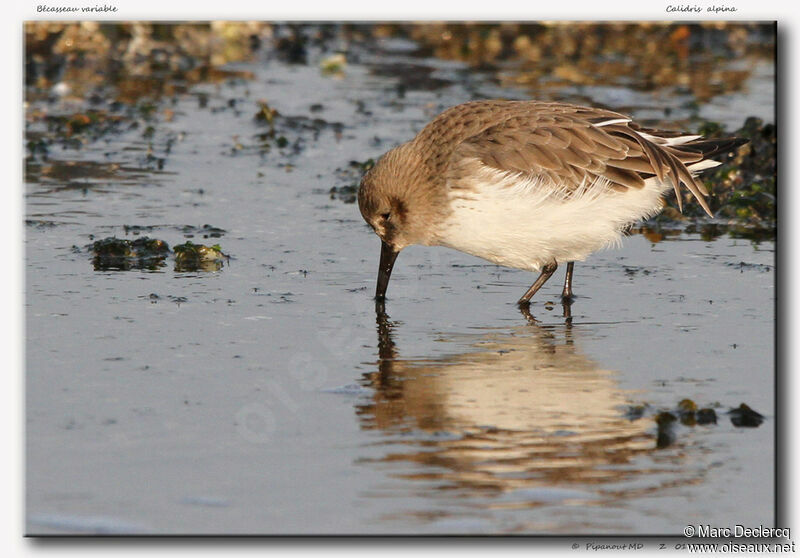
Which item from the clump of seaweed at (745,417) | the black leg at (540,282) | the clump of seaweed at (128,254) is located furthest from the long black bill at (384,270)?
the clump of seaweed at (745,417)

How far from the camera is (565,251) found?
27.1ft

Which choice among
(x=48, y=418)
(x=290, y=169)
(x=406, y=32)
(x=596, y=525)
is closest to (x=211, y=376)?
(x=48, y=418)

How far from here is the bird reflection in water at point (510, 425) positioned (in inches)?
214

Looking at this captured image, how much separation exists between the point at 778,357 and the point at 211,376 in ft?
10.2

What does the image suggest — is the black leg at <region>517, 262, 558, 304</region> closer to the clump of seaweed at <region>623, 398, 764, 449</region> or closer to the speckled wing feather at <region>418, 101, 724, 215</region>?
the speckled wing feather at <region>418, 101, 724, 215</region>

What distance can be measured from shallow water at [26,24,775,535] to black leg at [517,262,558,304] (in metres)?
0.17

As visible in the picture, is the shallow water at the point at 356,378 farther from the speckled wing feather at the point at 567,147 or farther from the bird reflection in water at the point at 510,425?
the speckled wing feather at the point at 567,147

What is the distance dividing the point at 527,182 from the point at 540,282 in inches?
34.6

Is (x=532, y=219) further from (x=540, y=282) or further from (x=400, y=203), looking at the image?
(x=400, y=203)

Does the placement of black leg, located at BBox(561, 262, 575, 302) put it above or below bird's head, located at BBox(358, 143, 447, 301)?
below

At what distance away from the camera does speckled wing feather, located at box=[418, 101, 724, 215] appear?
801 cm

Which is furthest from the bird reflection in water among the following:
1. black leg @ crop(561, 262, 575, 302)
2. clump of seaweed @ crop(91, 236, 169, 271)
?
clump of seaweed @ crop(91, 236, 169, 271)

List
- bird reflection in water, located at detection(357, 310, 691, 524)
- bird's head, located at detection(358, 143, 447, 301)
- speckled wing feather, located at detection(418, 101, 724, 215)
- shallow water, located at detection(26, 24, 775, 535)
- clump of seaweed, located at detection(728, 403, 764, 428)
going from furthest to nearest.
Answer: bird's head, located at detection(358, 143, 447, 301)
speckled wing feather, located at detection(418, 101, 724, 215)
clump of seaweed, located at detection(728, 403, 764, 428)
bird reflection in water, located at detection(357, 310, 691, 524)
shallow water, located at detection(26, 24, 775, 535)

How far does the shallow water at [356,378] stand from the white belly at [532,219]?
0.45 m
